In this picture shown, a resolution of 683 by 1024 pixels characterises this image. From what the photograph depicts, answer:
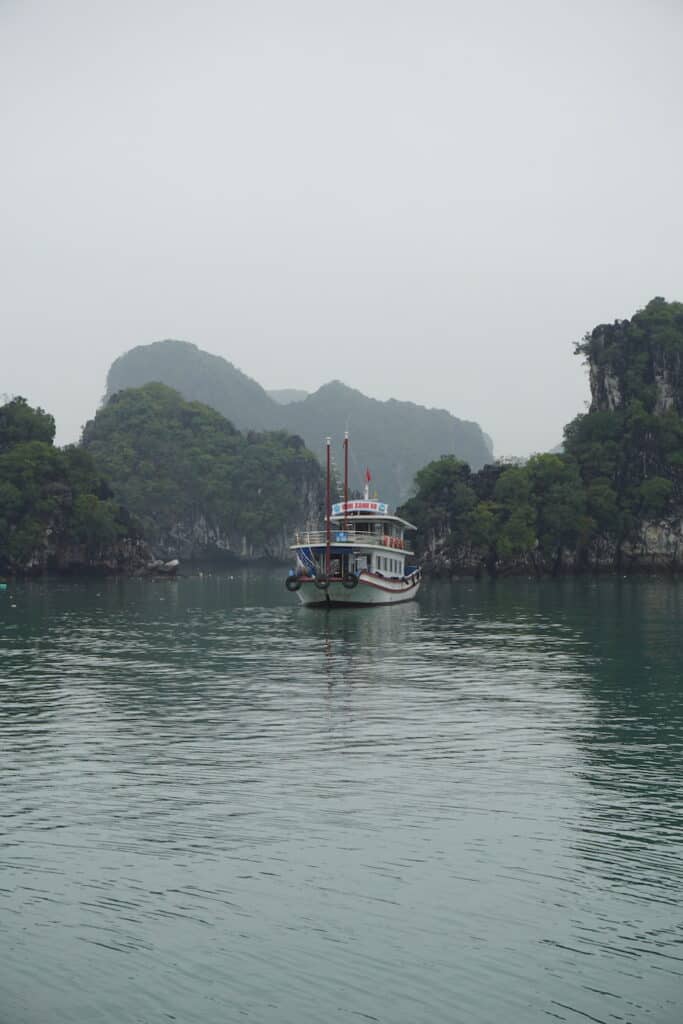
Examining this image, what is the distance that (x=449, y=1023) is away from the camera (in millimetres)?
9703

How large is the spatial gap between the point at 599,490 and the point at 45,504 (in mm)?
75003

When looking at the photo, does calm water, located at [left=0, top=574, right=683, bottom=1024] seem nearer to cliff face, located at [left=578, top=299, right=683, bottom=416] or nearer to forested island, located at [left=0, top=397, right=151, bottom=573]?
forested island, located at [left=0, top=397, right=151, bottom=573]

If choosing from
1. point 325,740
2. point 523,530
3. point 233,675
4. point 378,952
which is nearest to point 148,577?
point 523,530

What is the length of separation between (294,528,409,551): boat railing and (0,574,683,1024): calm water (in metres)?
39.4

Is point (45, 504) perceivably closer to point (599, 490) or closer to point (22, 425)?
point (22, 425)

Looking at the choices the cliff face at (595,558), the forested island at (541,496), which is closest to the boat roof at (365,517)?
the forested island at (541,496)

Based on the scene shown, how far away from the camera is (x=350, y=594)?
7288 cm

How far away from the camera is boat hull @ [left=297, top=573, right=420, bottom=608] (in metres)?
71.4

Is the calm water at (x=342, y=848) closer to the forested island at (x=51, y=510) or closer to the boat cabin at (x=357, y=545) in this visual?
the boat cabin at (x=357, y=545)

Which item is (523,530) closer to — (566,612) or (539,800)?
(566,612)

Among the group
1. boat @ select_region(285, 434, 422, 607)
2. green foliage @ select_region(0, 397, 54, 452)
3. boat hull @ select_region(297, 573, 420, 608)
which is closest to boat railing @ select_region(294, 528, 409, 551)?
boat @ select_region(285, 434, 422, 607)

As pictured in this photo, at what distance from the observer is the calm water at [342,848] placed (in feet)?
34.3

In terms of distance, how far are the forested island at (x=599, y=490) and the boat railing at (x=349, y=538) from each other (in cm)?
5962

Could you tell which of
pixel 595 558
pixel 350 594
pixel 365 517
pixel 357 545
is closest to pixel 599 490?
pixel 595 558
